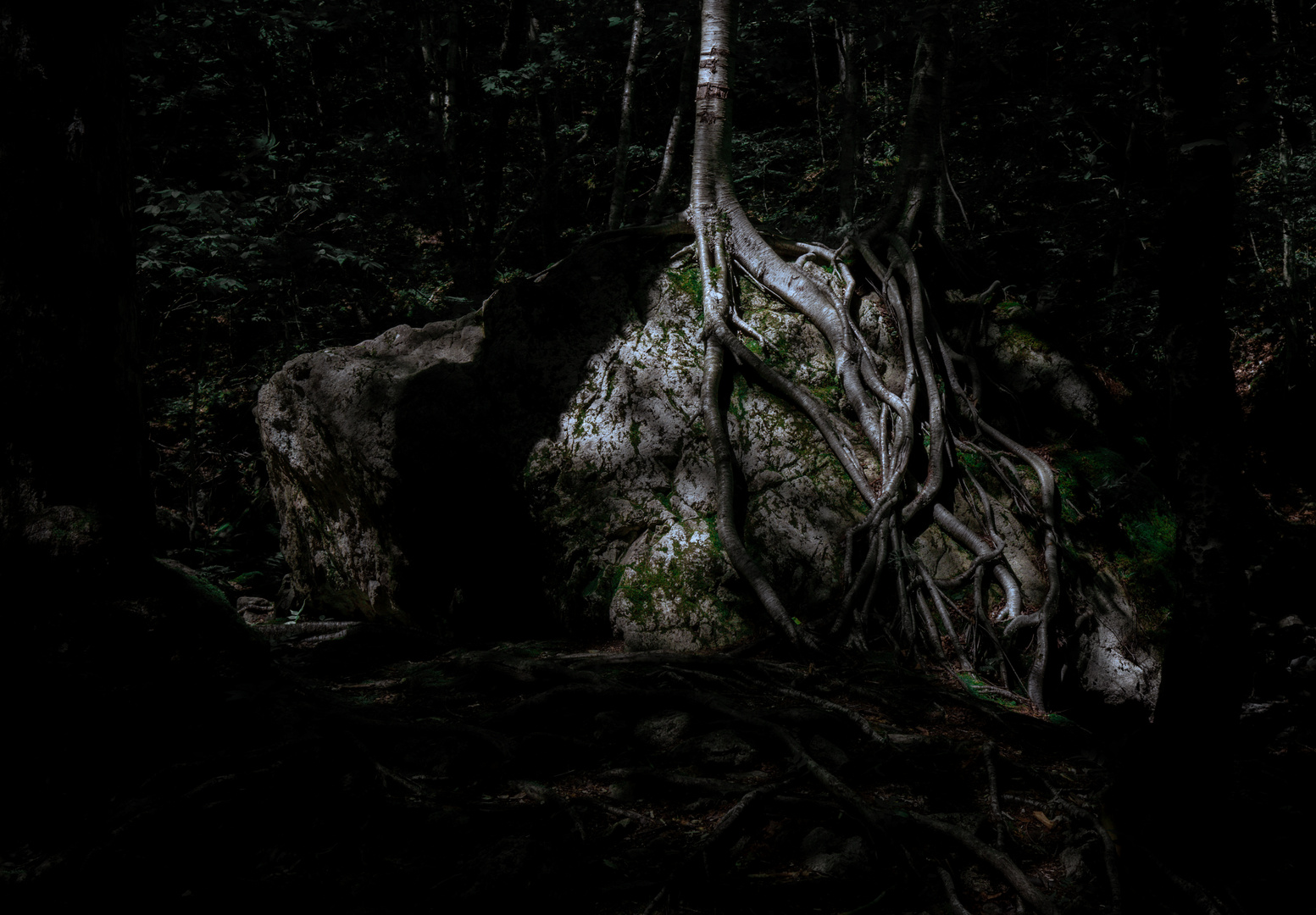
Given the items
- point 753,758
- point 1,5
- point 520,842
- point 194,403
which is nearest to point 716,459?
point 753,758

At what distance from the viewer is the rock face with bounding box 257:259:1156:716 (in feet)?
15.0

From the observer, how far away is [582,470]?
17.3 ft

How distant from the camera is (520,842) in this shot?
2148 millimetres

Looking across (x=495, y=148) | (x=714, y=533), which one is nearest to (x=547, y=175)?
(x=495, y=148)

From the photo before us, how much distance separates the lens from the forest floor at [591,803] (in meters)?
1.95

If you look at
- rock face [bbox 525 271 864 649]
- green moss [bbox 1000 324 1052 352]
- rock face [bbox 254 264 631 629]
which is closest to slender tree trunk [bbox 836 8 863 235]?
green moss [bbox 1000 324 1052 352]

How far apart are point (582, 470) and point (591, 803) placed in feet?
9.91

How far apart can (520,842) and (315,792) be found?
2.58 ft

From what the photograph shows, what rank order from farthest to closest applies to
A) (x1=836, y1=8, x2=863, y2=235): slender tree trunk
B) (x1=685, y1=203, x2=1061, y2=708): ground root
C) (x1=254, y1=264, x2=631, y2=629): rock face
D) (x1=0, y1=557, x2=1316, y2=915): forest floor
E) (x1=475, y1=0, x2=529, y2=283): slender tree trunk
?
(x1=475, y1=0, x2=529, y2=283): slender tree trunk < (x1=836, y1=8, x2=863, y2=235): slender tree trunk < (x1=254, y1=264, x2=631, y2=629): rock face < (x1=685, y1=203, x2=1061, y2=708): ground root < (x1=0, y1=557, x2=1316, y2=915): forest floor

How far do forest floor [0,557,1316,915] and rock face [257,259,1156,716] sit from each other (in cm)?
125

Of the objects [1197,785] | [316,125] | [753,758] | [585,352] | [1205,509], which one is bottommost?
[753,758]

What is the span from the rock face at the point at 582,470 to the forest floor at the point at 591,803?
1.25 metres

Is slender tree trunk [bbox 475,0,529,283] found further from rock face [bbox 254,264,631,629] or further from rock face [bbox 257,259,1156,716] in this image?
rock face [bbox 254,264,631,629]

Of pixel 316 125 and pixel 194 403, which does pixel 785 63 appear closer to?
pixel 316 125
